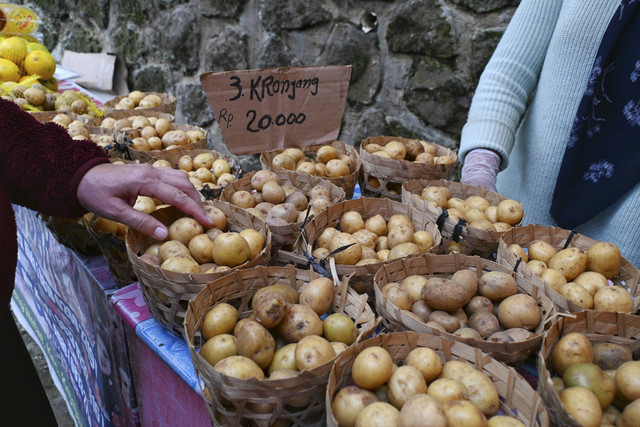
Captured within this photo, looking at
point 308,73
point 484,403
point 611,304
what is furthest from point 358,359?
point 308,73

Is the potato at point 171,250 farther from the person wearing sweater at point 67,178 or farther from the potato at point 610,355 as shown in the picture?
the potato at point 610,355

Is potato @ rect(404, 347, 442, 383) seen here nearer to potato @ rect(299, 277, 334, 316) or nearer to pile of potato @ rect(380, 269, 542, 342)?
pile of potato @ rect(380, 269, 542, 342)

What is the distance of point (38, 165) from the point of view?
1368mm

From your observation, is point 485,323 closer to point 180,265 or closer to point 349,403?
point 349,403

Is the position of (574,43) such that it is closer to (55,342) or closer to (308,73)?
(308,73)

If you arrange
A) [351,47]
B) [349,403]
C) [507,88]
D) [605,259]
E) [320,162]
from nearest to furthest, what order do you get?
1. [349,403]
2. [605,259]
3. [507,88]
4. [320,162]
5. [351,47]

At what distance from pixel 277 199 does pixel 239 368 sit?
3.13 feet

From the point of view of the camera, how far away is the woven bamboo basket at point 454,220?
1.53 m

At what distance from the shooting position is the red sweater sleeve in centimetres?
136

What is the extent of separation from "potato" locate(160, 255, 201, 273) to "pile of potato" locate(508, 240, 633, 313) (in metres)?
0.95

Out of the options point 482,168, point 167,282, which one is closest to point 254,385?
point 167,282

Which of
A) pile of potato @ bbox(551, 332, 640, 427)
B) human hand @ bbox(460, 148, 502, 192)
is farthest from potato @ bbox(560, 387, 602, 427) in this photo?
human hand @ bbox(460, 148, 502, 192)

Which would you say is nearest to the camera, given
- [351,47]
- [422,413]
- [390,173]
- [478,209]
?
[422,413]

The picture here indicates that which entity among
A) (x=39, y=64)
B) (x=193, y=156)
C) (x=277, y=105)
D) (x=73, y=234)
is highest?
(x=277, y=105)
